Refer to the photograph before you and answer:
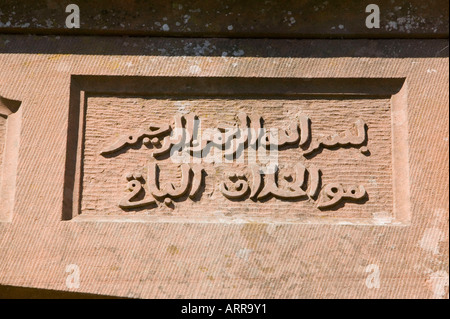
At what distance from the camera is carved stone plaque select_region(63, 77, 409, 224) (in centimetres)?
378

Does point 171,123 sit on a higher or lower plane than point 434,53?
lower

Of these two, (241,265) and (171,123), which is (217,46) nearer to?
(171,123)

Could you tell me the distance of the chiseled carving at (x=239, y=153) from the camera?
3.79 m

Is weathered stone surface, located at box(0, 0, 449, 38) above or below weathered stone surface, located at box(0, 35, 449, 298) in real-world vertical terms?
above

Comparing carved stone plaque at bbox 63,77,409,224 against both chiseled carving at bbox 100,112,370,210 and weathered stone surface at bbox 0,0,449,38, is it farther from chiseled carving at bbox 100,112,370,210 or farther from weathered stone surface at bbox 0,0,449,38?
weathered stone surface at bbox 0,0,449,38

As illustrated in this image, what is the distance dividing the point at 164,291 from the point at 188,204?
45cm

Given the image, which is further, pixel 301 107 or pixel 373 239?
pixel 301 107

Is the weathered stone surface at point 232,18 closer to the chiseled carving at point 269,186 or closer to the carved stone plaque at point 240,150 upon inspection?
the carved stone plaque at point 240,150

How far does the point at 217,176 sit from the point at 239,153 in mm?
162

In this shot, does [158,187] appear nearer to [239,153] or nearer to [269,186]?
[239,153]

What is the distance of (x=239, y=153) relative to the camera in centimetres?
386

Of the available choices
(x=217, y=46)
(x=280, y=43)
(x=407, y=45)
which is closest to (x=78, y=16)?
(x=217, y=46)

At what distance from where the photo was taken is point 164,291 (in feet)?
11.8

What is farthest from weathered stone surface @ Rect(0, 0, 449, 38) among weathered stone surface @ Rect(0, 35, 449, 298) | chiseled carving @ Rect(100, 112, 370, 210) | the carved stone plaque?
chiseled carving @ Rect(100, 112, 370, 210)
